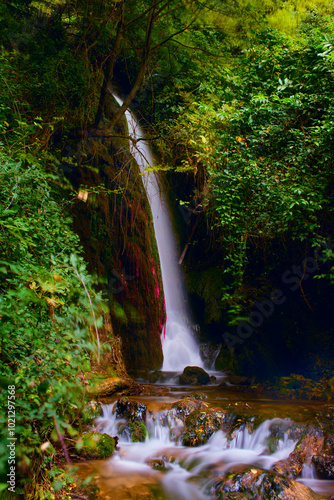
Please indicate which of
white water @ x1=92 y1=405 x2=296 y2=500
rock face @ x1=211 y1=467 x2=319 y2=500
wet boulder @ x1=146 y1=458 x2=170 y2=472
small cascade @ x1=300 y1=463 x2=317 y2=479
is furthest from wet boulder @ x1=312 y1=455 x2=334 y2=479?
wet boulder @ x1=146 y1=458 x2=170 y2=472

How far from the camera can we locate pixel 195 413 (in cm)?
Result: 468

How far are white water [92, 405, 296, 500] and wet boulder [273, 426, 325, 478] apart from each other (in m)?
0.12

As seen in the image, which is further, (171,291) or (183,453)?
(171,291)

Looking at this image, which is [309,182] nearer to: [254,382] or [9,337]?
[254,382]

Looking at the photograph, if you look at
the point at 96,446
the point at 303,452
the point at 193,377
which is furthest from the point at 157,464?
the point at 193,377

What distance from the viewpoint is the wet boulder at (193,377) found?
6844mm

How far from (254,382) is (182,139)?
217 inches

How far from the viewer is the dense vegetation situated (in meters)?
2.21

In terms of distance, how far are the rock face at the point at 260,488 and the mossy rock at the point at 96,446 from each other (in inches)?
53.1

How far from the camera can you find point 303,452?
12.9 feet

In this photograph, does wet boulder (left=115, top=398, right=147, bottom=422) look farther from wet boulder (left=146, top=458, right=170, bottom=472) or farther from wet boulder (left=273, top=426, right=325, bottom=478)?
wet boulder (left=273, top=426, right=325, bottom=478)

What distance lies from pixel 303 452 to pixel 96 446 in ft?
8.22

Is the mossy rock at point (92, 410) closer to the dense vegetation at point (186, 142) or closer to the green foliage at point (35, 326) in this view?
the dense vegetation at point (186, 142)

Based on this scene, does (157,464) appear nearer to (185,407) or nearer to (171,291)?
(185,407)
